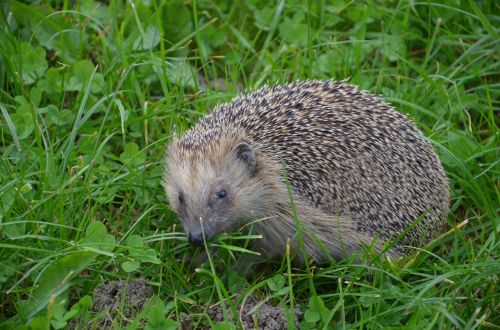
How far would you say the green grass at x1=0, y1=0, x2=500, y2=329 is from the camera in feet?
16.0

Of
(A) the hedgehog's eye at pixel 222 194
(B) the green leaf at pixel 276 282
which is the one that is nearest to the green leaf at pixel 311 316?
(B) the green leaf at pixel 276 282

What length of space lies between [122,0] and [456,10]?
289cm

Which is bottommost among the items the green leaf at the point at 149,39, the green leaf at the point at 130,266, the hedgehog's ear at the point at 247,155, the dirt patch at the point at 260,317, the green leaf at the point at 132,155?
the dirt patch at the point at 260,317

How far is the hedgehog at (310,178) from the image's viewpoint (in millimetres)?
5348

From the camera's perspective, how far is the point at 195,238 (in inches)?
198

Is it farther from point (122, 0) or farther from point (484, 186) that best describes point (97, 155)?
point (484, 186)

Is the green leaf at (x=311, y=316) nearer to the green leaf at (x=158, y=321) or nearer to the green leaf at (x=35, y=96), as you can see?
the green leaf at (x=158, y=321)

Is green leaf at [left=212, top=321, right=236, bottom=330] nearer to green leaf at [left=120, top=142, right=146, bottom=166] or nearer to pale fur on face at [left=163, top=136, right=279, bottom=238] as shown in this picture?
pale fur on face at [left=163, top=136, right=279, bottom=238]

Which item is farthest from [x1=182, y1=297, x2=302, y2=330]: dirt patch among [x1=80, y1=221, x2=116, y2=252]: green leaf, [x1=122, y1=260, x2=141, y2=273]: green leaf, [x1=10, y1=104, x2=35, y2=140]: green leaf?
[x1=10, y1=104, x2=35, y2=140]: green leaf

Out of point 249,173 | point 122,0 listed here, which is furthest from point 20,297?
point 122,0

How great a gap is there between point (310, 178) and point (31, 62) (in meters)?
2.46

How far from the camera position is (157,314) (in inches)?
184

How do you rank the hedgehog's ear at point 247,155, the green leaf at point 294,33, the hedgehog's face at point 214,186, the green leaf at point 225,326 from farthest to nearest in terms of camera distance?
the green leaf at point 294,33 < the hedgehog's ear at point 247,155 < the hedgehog's face at point 214,186 < the green leaf at point 225,326

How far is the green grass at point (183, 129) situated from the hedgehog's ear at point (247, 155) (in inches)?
26.3
